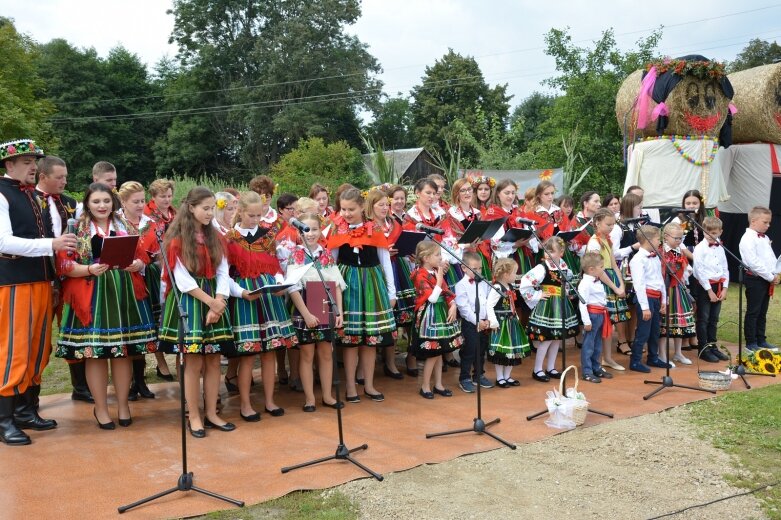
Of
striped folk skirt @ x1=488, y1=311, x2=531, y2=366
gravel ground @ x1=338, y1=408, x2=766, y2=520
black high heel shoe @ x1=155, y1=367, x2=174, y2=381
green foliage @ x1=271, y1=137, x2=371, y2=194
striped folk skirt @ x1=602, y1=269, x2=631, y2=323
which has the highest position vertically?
green foliage @ x1=271, y1=137, x2=371, y2=194

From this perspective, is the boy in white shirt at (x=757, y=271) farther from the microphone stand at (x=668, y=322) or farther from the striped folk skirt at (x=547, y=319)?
the striped folk skirt at (x=547, y=319)

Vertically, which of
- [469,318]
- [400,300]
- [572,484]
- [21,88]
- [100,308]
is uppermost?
[21,88]

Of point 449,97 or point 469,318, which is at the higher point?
point 449,97

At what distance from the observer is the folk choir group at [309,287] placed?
469 centimetres

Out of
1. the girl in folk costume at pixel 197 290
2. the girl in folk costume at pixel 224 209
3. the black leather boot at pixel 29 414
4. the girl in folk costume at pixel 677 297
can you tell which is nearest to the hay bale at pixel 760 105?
the girl in folk costume at pixel 677 297

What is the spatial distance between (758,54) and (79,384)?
146 feet

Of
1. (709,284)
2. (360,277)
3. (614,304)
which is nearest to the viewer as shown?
(360,277)

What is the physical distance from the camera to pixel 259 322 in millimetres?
5047

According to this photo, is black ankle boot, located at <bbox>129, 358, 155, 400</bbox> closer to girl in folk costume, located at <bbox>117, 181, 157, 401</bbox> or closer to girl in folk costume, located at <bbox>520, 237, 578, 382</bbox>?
girl in folk costume, located at <bbox>117, 181, 157, 401</bbox>

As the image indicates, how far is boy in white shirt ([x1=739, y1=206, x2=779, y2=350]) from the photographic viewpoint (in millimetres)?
7293

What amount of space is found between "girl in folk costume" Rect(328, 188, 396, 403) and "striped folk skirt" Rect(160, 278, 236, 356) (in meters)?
1.10

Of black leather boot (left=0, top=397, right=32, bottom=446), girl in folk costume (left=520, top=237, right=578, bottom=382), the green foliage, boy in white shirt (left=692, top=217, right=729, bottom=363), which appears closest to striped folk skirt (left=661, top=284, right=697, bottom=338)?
boy in white shirt (left=692, top=217, right=729, bottom=363)

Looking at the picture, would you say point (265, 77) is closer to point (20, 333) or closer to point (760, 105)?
point (760, 105)

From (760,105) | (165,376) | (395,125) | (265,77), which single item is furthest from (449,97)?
(165,376)
